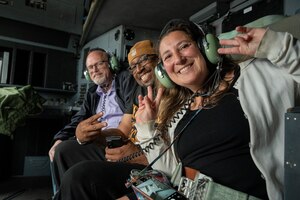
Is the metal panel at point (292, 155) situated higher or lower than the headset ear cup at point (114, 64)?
lower

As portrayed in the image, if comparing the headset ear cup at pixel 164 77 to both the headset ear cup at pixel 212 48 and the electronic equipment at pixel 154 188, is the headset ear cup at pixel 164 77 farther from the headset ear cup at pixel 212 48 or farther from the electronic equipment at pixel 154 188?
the electronic equipment at pixel 154 188

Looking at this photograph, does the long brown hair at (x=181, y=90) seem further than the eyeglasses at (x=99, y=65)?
No

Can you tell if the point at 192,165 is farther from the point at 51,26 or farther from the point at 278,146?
the point at 51,26

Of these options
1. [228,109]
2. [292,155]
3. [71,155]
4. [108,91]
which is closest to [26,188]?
[71,155]

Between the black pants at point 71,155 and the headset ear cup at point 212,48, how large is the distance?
95 cm

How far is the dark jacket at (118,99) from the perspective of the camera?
1.53 m

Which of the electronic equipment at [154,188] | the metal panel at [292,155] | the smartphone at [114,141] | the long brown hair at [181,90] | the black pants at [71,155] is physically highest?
the long brown hair at [181,90]

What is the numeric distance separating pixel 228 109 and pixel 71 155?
108 centimetres

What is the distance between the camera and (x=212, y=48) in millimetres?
825

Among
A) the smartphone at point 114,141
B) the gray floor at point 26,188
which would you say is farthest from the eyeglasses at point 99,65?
the gray floor at point 26,188

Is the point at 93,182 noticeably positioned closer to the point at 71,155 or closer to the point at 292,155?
the point at 71,155

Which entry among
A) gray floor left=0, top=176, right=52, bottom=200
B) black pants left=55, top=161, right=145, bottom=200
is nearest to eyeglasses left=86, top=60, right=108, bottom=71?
black pants left=55, top=161, right=145, bottom=200

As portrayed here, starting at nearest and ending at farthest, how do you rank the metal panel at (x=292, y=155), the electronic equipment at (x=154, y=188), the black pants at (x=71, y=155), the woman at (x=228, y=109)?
the metal panel at (x=292, y=155)
the woman at (x=228, y=109)
the electronic equipment at (x=154, y=188)
the black pants at (x=71, y=155)

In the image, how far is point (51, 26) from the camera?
289 centimetres
